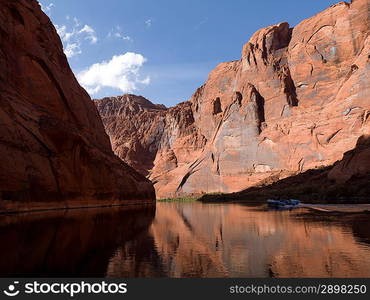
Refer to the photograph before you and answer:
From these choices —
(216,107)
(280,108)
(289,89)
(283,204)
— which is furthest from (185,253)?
(216,107)

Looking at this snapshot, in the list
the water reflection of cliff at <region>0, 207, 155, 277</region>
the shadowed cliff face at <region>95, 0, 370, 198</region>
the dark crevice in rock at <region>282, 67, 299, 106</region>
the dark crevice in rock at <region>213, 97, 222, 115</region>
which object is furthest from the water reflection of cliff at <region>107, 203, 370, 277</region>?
the dark crevice in rock at <region>213, 97, 222, 115</region>

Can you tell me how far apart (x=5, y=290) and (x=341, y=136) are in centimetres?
7591

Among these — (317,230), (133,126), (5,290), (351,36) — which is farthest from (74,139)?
(133,126)

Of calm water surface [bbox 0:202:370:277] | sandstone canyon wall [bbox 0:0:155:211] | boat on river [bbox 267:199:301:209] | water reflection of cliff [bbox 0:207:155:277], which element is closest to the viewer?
water reflection of cliff [bbox 0:207:155:277]

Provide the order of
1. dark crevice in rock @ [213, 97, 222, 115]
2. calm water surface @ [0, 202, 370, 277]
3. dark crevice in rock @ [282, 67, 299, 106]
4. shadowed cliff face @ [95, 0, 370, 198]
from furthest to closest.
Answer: dark crevice in rock @ [213, 97, 222, 115], dark crevice in rock @ [282, 67, 299, 106], shadowed cliff face @ [95, 0, 370, 198], calm water surface @ [0, 202, 370, 277]

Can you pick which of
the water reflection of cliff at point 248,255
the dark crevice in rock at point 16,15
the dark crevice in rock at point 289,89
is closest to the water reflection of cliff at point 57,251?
the water reflection of cliff at point 248,255

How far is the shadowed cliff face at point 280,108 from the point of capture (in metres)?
76.2

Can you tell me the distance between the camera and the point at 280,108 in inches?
3627

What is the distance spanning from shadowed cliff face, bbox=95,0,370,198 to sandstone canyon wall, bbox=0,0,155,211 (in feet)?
151

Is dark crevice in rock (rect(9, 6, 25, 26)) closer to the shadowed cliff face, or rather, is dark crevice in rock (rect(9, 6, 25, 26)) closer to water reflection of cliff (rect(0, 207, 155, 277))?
water reflection of cliff (rect(0, 207, 155, 277))

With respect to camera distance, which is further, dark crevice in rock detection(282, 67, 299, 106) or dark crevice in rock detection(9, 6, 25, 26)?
dark crevice in rock detection(282, 67, 299, 106)

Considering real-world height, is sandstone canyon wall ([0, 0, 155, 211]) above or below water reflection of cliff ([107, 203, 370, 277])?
above

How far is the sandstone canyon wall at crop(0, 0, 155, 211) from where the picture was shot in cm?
3095

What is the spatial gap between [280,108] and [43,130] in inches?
2752
